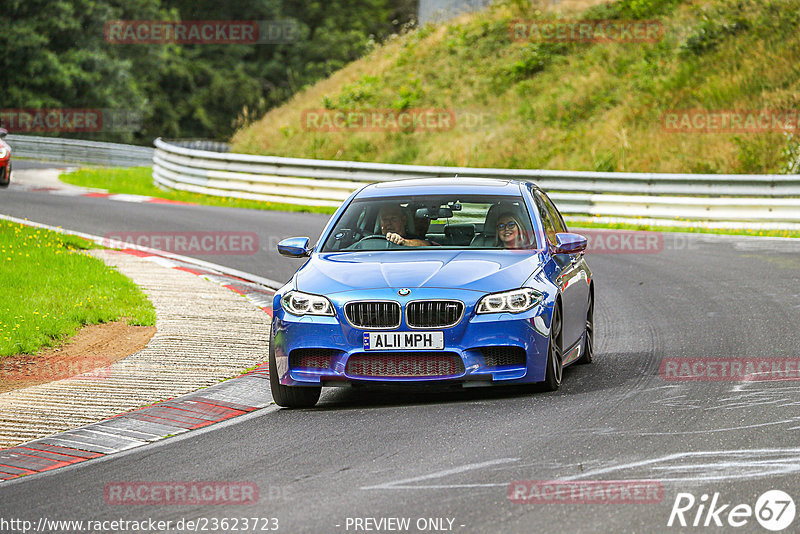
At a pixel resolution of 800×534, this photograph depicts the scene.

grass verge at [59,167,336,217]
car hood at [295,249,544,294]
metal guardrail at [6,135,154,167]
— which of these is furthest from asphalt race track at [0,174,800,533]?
metal guardrail at [6,135,154,167]

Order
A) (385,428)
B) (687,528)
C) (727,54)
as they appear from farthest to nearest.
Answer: (727,54) < (385,428) < (687,528)

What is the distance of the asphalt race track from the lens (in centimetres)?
586

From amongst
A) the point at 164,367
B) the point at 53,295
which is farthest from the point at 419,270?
the point at 53,295

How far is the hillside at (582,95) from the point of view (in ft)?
88.4

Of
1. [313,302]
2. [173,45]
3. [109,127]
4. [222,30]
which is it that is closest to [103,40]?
[109,127]

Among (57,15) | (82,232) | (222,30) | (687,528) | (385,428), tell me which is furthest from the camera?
(222,30)

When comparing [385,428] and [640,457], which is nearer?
[640,457]

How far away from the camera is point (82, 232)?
19953mm

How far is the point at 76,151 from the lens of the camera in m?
45.8

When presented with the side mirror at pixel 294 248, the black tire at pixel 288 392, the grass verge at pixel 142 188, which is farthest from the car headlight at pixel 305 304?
the grass verge at pixel 142 188

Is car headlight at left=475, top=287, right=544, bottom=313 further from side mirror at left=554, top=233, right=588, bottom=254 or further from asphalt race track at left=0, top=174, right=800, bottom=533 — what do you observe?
side mirror at left=554, top=233, right=588, bottom=254

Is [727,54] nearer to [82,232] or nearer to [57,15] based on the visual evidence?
[82,232]

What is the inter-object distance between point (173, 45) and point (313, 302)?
58.5m

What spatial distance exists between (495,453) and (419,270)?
6.40 feet
